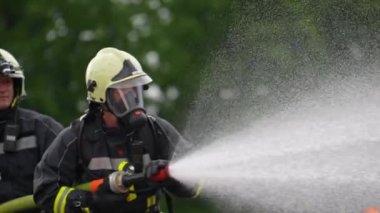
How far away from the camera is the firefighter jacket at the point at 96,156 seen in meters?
8.14

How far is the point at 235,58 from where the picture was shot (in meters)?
10.6

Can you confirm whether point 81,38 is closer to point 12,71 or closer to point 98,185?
point 12,71

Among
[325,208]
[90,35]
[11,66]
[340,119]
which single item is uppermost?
[90,35]

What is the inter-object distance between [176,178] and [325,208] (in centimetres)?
141

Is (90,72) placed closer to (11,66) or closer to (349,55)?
(11,66)

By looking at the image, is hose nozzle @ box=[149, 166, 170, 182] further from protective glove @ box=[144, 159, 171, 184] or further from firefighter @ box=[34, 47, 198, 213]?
firefighter @ box=[34, 47, 198, 213]

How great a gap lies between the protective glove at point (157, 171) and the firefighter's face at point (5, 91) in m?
2.21

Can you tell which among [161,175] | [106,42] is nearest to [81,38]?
[106,42]

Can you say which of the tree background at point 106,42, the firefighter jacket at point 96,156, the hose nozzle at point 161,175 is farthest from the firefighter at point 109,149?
the tree background at point 106,42

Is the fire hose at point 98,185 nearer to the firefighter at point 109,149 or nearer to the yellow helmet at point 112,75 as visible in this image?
the firefighter at point 109,149

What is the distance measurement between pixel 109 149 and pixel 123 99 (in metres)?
0.36

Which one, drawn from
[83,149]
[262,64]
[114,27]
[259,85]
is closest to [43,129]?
[83,149]

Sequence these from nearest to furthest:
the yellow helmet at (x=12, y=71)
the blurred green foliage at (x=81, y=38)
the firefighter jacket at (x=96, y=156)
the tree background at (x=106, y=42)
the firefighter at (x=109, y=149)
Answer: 1. the firefighter at (x=109, y=149)
2. the firefighter jacket at (x=96, y=156)
3. the yellow helmet at (x=12, y=71)
4. the tree background at (x=106, y=42)
5. the blurred green foliage at (x=81, y=38)

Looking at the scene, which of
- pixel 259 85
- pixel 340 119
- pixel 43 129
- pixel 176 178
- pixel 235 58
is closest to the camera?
pixel 176 178
